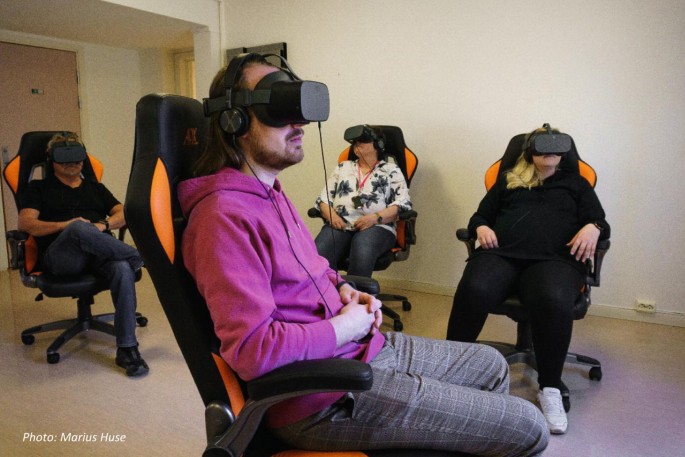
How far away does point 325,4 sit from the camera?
3967mm

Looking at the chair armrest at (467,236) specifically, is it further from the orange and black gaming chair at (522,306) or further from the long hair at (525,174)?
the long hair at (525,174)

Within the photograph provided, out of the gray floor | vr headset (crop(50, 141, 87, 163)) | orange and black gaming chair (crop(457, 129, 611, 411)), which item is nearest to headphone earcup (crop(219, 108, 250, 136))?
the gray floor

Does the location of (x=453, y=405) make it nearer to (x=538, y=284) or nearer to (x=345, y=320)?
(x=345, y=320)

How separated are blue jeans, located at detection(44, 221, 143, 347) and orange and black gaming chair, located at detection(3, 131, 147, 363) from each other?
0.06 meters

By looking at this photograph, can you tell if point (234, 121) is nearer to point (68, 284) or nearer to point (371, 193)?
point (68, 284)

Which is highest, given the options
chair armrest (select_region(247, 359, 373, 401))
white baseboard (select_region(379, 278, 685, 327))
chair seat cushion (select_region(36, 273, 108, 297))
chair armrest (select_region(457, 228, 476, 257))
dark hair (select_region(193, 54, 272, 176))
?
dark hair (select_region(193, 54, 272, 176))

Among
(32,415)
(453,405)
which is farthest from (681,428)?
(32,415)

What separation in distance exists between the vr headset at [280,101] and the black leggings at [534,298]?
134 centimetres

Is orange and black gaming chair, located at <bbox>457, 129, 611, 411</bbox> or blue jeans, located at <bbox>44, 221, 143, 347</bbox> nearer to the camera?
orange and black gaming chair, located at <bbox>457, 129, 611, 411</bbox>

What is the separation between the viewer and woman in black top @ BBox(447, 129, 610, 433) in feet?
6.91

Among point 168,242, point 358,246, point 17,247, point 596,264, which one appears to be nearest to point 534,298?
point 596,264

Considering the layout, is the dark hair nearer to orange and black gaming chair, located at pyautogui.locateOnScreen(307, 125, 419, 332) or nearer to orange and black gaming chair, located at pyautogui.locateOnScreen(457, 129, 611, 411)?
orange and black gaming chair, located at pyautogui.locateOnScreen(457, 129, 611, 411)

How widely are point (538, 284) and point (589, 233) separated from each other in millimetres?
348

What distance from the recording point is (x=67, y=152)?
2764 mm
